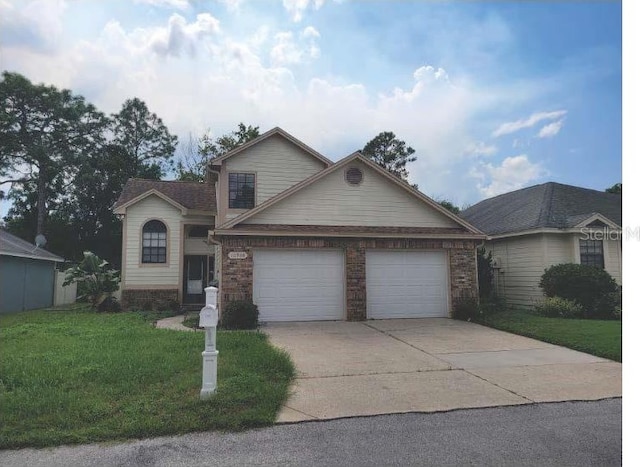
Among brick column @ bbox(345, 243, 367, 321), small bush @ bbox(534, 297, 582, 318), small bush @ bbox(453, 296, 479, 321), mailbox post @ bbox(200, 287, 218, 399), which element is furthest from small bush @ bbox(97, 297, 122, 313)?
small bush @ bbox(534, 297, 582, 318)

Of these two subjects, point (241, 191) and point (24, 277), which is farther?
point (24, 277)

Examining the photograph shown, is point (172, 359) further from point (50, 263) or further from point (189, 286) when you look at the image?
point (50, 263)

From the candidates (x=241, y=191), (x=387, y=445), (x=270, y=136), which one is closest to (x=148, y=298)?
(x=241, y=191)

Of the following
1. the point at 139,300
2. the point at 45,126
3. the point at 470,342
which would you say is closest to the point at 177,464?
the point at 470,342

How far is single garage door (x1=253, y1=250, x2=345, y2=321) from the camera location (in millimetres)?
11359

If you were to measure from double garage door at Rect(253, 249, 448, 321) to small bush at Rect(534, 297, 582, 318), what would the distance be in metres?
2.38

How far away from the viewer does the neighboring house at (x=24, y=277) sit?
16.0 m

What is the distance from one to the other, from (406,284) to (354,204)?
8.22ft

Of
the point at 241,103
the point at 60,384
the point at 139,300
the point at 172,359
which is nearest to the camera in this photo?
the point at 241,103

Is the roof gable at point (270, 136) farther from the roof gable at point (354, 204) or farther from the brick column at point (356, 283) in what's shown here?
the brick column at point (356, 283)

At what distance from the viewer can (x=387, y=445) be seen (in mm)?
3840

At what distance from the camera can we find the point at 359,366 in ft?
22.0

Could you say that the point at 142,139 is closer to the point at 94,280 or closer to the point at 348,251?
the point at 94,280

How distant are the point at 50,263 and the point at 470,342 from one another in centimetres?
1869
